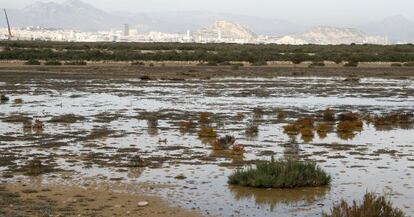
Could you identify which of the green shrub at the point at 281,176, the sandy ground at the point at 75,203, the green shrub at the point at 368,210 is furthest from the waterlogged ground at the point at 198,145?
the green shrub at the point at 368,210

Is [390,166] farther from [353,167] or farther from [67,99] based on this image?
[67,99]

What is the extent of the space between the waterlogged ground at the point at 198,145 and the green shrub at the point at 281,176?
225 millimetres

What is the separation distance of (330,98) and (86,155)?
20.2 m

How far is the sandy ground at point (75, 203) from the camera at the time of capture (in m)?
10.2

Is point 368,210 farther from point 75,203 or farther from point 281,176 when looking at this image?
point 75,203

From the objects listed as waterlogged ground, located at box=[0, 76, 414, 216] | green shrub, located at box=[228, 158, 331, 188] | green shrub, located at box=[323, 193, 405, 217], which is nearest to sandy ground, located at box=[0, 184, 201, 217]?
waterlogged ground, located at box=[0, 76, 414, 216]

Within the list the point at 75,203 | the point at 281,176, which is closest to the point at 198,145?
the point at 281,176

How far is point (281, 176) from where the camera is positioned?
477 inches

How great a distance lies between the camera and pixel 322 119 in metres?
23.9

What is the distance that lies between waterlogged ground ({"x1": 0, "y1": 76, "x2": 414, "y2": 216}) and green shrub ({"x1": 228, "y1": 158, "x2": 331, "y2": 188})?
225 millimetres

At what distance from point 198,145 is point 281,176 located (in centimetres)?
559

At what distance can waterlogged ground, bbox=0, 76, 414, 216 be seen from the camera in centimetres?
1180

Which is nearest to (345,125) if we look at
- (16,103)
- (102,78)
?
(16,103)

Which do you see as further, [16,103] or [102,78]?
[102,78]
